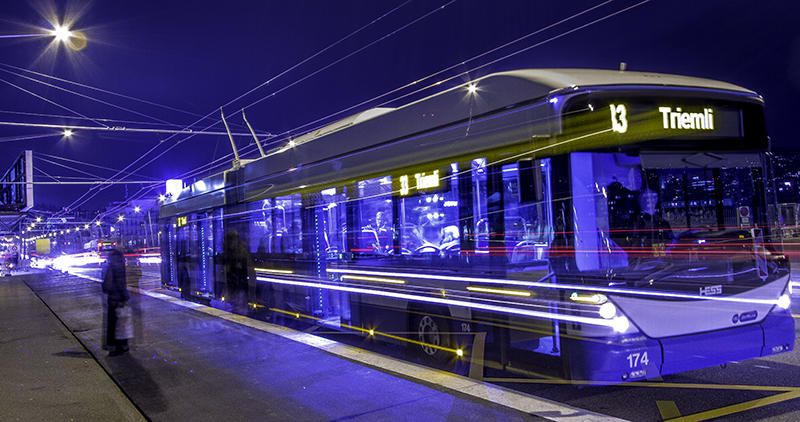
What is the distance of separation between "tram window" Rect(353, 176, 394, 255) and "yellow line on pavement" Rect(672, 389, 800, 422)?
3.81m

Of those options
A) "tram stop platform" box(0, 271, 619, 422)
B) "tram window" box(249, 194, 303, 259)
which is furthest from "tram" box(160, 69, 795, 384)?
"tram window" box(249, 194, 303, 259)

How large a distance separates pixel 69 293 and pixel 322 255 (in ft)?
53.8

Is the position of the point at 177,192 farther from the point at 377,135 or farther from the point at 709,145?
the point at 709,145

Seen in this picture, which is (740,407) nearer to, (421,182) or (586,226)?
(586,226)

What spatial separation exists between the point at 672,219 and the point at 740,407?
1777mm

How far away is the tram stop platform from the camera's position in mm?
5453

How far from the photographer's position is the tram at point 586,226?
5.03 meters

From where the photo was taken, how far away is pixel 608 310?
4816mm

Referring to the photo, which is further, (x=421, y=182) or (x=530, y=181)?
(x=421, y=182)

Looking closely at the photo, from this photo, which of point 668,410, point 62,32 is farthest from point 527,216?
point 62,32

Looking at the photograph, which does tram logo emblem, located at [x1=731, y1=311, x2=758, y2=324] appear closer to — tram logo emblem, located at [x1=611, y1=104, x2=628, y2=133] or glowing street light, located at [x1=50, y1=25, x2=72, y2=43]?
tram logo emblem, located at [x1=611, y1=104, x2=628, y2=133]

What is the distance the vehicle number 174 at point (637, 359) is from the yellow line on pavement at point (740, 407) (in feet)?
1.97

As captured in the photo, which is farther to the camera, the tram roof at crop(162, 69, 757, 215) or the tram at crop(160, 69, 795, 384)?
the tram roof at crop(162, 69, 757, 215)

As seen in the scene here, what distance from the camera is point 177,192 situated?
16625 mm
